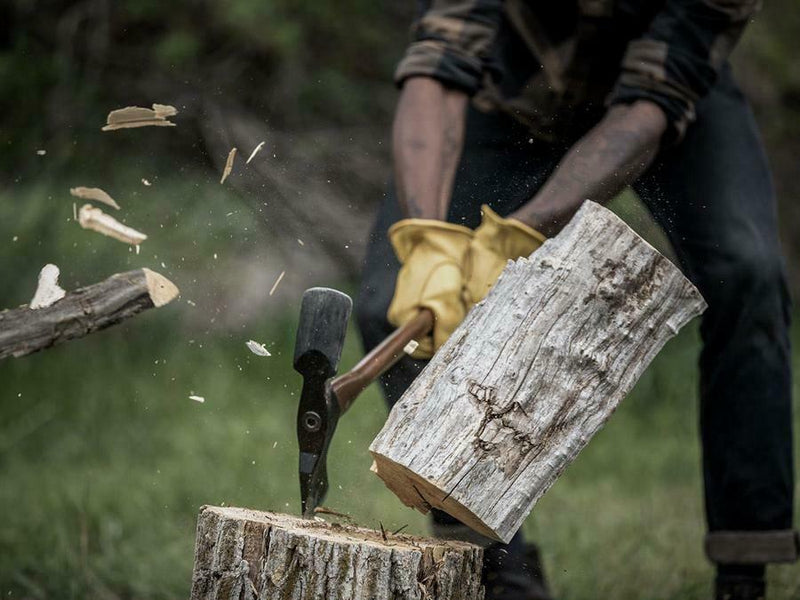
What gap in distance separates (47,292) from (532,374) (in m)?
0.83

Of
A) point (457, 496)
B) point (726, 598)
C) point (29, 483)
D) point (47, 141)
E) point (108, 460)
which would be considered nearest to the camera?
point (457, 496)

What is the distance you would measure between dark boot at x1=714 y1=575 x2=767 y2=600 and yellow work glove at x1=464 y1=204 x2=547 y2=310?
868mm

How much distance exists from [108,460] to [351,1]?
3.23 m

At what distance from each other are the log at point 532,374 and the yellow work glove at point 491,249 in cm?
26

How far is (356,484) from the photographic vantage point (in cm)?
175

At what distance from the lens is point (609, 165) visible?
5.79ft

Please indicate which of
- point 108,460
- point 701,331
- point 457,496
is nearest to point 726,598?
point 701,331

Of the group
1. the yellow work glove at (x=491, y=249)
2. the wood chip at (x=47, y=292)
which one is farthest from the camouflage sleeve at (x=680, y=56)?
the wood chip at (x=47, y=292)

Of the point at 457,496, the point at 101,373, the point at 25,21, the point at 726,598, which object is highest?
the point at 457,496

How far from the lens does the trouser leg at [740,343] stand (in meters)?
2.04

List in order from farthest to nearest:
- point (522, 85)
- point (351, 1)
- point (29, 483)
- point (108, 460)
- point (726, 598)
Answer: point (351, 1)
point (108, 460)
point (29, 483)
point (522, 85)
point (726, 598)

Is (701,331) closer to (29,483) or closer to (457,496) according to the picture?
(457,496)

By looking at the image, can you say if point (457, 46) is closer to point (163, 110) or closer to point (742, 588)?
point (163, 110)

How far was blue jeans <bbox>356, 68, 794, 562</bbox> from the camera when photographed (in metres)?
2.03
